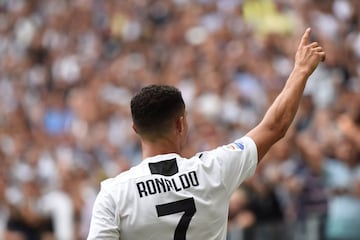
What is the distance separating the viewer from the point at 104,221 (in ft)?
13.7

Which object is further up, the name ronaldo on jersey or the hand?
the hand

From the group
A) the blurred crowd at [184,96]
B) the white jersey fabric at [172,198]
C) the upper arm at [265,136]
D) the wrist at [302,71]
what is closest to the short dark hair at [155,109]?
the white jersey fabric at [172,198]

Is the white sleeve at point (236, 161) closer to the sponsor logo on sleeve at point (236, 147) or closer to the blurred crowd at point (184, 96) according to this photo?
the sponsor logo on sleeve at point (236, 147)

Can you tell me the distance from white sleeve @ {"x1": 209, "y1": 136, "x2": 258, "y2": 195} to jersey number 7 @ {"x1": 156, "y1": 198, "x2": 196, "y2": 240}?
22 cm

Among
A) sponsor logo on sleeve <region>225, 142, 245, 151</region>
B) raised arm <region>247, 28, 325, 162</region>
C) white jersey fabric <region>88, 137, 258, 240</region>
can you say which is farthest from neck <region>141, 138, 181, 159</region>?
raised arm <region>247, 28, 325, 162</region>

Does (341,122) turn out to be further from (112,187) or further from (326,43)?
(112,187)

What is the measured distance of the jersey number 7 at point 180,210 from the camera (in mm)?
4262

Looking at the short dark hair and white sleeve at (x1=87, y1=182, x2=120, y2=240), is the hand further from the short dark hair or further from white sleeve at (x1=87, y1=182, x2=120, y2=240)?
white sleeve at (x1=87, y1=182, x2=120, y2=240)

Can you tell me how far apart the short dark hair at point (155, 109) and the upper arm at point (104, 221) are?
37 centimetres

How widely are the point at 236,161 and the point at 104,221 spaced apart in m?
0.69

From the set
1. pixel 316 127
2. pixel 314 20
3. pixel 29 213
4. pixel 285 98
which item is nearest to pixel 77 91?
pixel 29 213

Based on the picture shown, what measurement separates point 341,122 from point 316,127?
0.61 m

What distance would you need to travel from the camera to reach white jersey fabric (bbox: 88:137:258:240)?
4230mm

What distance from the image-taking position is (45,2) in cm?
1856
